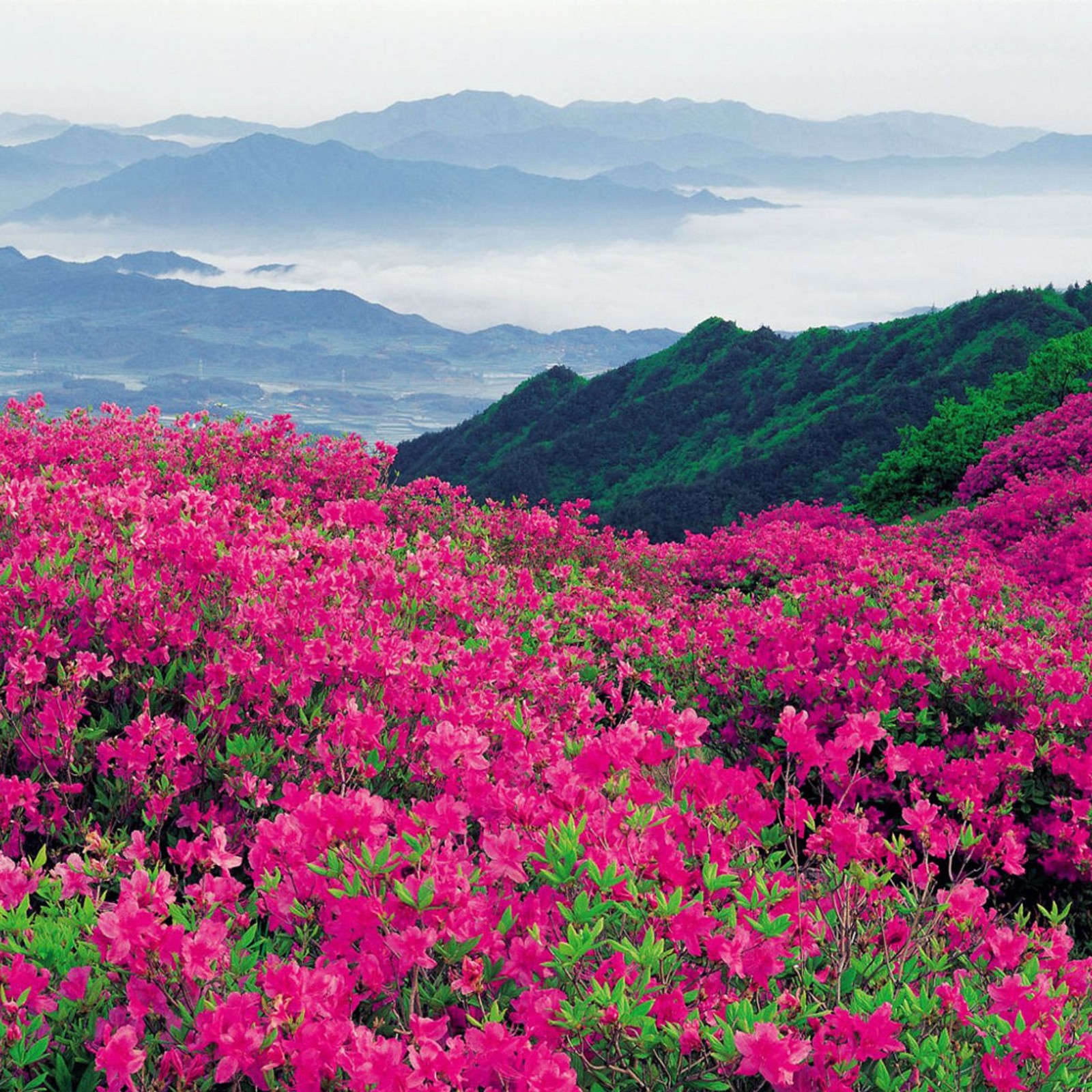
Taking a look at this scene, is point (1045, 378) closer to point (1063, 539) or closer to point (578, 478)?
point (1063, 539)

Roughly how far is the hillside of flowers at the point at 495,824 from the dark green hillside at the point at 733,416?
35.8m

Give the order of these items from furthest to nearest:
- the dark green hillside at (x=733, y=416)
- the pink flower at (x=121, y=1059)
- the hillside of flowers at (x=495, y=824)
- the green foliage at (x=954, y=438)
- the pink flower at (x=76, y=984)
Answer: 1. the dark green hillside at (x=733, y=416)
2. the green foliage at (x=954, y=438)
3. the pink flower at (x=76, y=984)
4. the hillside of flowers at (x=495, y=824)
5. the pink flower at (x=121, y=1059)

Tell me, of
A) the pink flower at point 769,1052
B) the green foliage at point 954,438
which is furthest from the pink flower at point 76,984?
the green foliage at point 954,438

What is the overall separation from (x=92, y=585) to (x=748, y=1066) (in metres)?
3.61

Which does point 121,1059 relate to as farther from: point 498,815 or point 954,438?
point 954,438

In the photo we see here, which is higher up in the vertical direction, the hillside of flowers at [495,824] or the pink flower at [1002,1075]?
the hillside of flowers at [495,824]

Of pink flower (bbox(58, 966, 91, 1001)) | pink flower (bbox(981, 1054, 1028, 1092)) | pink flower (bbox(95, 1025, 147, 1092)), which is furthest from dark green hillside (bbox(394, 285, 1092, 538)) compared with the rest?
pink flower (bbox(95, 1025, 147, 1092))

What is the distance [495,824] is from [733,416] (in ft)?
211

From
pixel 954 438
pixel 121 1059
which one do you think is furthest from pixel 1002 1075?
pixel 954 438

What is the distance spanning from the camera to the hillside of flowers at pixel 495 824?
2.33 metres

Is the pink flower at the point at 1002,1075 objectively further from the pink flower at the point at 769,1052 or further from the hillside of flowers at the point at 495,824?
the pink flower at the point at 769,1052

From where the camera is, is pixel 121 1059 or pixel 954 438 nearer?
pixel 121 1059

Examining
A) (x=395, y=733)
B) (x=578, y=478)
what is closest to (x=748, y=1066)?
(x=395, y=733)

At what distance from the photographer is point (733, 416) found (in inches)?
2576
